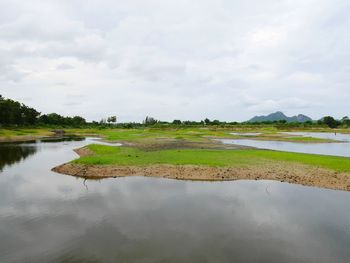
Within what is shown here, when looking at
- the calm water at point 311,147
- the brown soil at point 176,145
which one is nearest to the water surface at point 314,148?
the calm water at point 311,147

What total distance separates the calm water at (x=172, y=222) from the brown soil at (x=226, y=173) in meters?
1.85

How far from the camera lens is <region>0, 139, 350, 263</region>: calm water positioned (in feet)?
45.0

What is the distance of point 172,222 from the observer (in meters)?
17.5

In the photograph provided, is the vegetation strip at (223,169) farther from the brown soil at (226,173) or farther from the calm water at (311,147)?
the calm water at (311,147)

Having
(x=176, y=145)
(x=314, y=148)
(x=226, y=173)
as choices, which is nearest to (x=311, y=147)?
(x=314, y=148)

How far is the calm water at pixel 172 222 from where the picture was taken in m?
13.7

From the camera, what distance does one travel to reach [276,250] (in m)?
14.0

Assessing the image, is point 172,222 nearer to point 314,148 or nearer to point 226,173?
point 226,173

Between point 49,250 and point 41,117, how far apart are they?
17371 cm

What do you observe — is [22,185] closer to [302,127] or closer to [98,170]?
[98,170]

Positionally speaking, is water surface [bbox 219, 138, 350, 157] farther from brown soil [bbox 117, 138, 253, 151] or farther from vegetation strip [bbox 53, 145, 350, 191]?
vegetation strip [bbox 53, 145, 350, 191]

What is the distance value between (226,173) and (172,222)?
1355 cm

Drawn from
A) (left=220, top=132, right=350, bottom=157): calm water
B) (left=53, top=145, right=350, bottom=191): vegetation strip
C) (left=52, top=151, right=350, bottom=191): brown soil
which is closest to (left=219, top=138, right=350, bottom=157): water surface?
(left=220, top=132, right=350, bottom=157): calm water

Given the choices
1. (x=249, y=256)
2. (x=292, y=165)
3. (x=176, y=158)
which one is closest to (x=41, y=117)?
(x=176, y=158)
